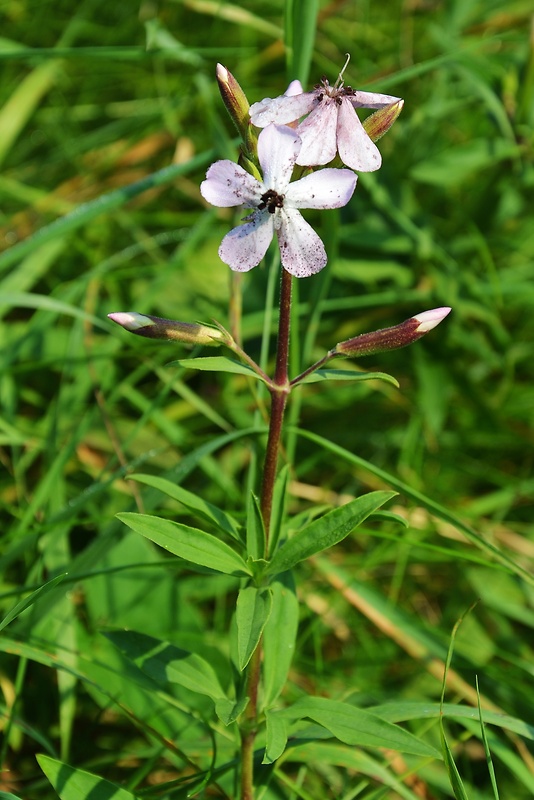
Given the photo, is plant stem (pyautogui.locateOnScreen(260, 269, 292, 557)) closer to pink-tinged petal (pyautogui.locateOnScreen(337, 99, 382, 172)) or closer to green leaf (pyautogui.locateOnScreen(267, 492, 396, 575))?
green leaf (pyautogui.locateOnScreen(267, 492, 396, 575))

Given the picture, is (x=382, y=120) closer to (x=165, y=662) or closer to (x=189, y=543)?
(x=189, y=543)

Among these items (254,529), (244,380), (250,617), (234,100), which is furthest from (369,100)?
(244,380)

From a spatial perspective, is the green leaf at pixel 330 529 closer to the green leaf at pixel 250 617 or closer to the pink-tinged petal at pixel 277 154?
the green leaf at pixel 250 617

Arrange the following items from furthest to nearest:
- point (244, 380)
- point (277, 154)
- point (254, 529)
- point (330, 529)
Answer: point (244, 380), point (254, 529), point (330, 529), point (277, 154)

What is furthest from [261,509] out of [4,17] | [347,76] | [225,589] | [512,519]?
[4,17]

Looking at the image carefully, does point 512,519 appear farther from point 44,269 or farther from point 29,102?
point 29,102
